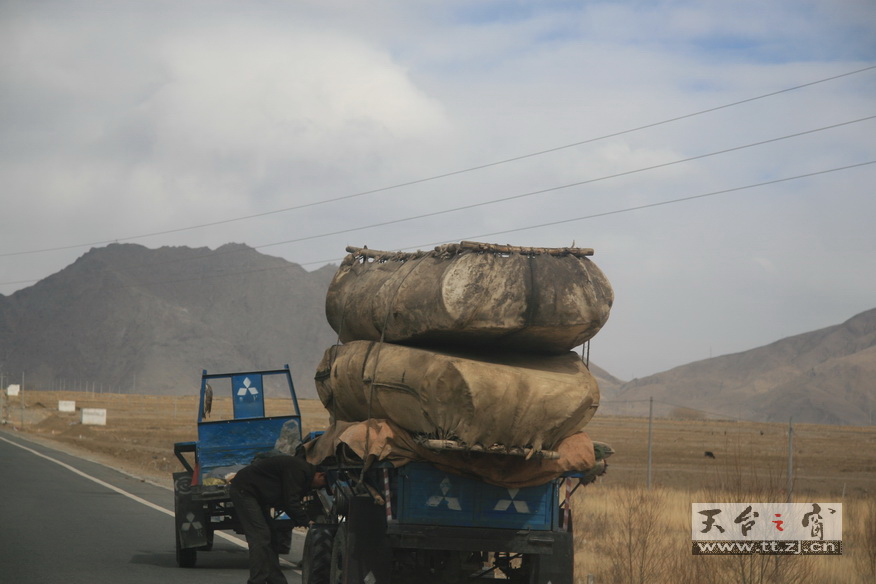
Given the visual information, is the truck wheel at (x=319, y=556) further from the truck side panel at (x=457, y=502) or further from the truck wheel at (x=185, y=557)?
the truck wheel at (x=185, y=557)

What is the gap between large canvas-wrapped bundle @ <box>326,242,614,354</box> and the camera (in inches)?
362

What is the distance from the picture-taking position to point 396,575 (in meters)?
10.3

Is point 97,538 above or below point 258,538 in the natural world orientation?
below

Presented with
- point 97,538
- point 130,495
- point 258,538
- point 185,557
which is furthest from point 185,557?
point 130,495

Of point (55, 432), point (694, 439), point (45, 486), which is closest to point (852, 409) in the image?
point (694, 439)

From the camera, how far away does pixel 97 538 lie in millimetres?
15094

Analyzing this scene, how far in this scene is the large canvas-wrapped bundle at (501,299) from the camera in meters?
9.19

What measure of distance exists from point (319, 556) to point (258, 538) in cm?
62

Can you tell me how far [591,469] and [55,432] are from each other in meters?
56.1

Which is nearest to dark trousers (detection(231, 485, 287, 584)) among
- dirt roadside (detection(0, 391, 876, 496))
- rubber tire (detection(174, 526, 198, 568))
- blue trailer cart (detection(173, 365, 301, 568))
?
blue trailer cart (detection(173, 365, 301, 568))

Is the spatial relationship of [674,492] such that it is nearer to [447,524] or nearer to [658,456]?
[447,524]

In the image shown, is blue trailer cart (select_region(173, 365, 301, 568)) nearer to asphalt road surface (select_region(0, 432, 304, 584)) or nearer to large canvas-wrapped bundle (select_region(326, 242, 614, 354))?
asphalt road surface (select_region(0, 432, 304, 584))

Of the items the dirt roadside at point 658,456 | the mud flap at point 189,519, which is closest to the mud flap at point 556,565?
the mud flap at point 189,519

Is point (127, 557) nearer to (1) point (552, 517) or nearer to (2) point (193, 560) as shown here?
(2) point (193, 560)
